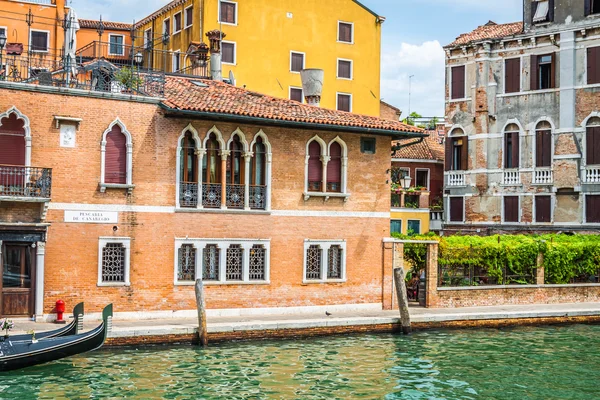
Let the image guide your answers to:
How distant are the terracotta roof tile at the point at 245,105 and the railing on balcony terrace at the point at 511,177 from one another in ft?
45.5

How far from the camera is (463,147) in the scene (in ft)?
132

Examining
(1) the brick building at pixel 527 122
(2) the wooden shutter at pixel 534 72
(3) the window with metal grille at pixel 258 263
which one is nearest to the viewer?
(3) the window with metal grille at pixel 258 263

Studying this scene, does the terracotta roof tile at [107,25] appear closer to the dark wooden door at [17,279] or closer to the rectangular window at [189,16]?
the rectangular window at [189,16]

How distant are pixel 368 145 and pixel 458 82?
52.7ft

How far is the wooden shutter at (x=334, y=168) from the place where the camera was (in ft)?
Result: 82.8

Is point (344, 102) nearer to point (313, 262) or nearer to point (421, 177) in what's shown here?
point (421, 177)

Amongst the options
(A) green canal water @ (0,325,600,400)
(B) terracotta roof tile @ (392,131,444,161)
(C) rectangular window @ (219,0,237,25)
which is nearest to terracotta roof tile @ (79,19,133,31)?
(C) rectangular window @ (219,0,237,25)

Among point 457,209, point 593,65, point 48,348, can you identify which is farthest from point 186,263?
point 593,65

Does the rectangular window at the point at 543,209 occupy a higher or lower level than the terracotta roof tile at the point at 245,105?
lower

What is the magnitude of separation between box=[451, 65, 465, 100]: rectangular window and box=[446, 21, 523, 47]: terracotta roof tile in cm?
117

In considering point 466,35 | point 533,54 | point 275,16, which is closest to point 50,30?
point 275,16

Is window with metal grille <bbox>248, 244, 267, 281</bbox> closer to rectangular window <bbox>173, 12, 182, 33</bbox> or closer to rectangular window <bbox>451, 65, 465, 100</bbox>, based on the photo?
rectangular window <bbox>451, 65, 465, 100</bbox>

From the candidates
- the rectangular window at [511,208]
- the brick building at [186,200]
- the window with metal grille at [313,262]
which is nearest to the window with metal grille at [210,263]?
the brick building at [186,200]

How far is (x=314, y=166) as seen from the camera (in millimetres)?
25062
